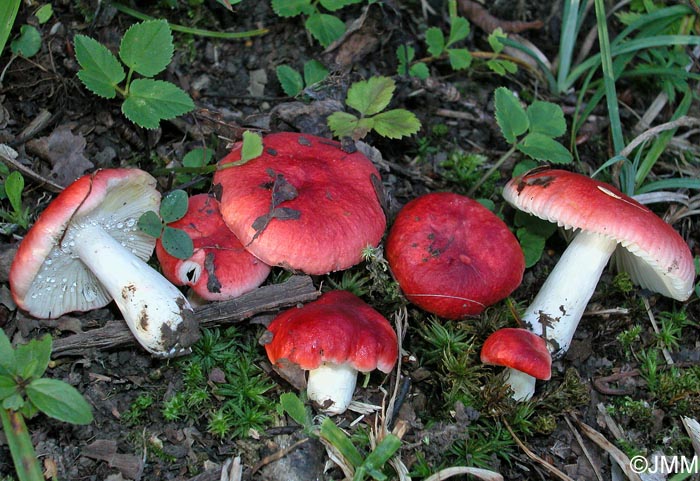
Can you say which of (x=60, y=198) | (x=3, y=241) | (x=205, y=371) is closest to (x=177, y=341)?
(x=205, y=371)

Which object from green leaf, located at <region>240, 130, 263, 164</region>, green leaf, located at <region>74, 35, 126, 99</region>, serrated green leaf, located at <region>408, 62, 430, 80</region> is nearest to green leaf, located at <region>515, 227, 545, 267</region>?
serrated green leaf, located at <region>408, 62, 430, 80</region>

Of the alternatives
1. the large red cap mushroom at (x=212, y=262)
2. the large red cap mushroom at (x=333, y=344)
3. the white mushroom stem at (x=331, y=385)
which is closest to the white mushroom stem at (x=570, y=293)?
the large red cap mushroom at (x=333, y=344)

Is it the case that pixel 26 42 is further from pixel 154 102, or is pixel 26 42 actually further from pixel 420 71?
pixel 420 71

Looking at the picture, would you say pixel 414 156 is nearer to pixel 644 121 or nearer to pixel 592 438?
pixel 644 121

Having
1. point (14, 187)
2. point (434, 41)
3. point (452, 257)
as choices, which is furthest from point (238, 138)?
point (434, 41)

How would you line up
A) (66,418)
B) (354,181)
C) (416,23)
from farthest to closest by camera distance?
1. (416,23)
2. (354,181)
3. (66,418)

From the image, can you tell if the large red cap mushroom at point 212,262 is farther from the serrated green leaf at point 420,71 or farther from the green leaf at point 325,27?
the serrated green leaf at point 420,71

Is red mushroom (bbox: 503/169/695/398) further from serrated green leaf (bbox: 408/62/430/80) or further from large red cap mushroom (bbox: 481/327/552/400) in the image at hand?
serrated green leaf (bbox: 408/62/430/80)
